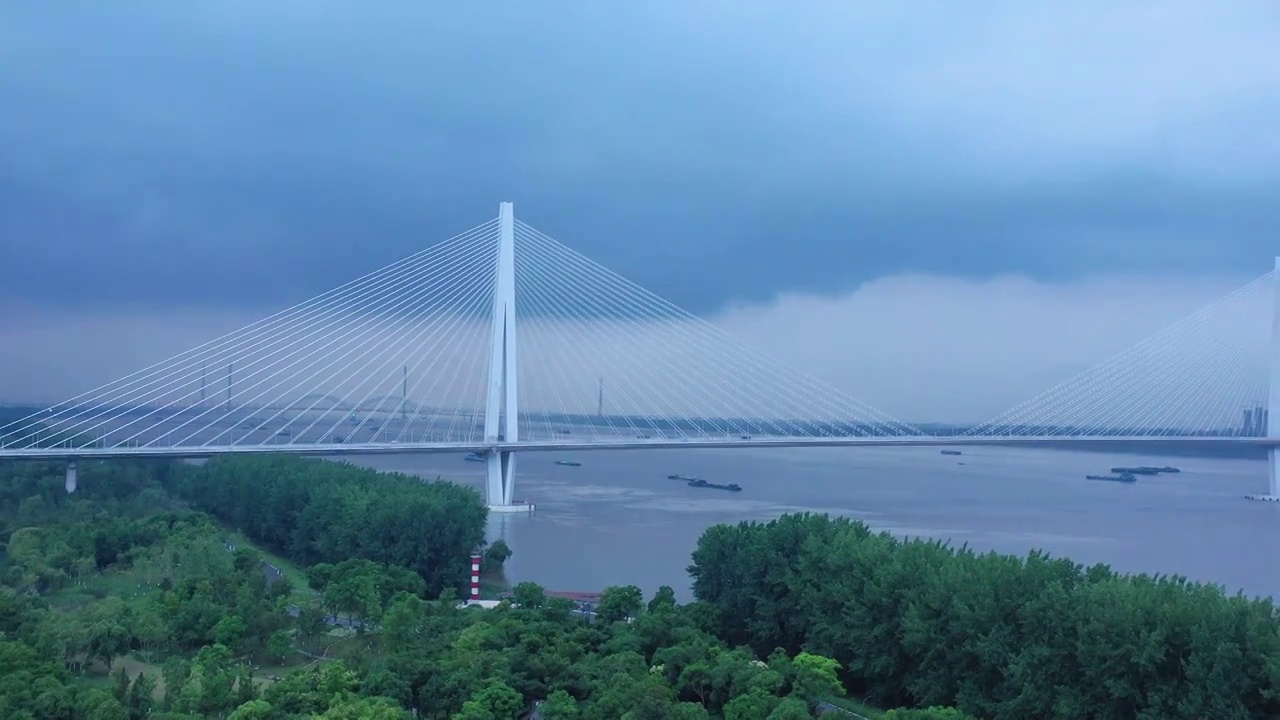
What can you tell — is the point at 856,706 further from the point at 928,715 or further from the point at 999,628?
the point at 928,715

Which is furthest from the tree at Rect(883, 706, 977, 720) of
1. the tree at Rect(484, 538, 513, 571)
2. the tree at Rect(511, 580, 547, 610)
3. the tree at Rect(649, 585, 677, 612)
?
the tree at Rect(484, 538, 513, 571)

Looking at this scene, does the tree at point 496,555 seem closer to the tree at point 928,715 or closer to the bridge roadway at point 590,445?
the bridge roadway at point 590,445

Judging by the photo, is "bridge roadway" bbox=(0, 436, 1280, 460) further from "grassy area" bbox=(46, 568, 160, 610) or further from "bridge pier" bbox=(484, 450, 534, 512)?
"grassy area" bbox=(46, 568, 160, 610)

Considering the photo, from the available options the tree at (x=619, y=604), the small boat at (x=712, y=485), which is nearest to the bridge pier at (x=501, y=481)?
the small boat at (x=712, y=485)

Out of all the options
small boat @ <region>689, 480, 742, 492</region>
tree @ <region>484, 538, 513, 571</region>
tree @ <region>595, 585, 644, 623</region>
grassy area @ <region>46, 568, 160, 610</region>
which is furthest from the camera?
small boat @ <region>689, 480, 742, 492</region>

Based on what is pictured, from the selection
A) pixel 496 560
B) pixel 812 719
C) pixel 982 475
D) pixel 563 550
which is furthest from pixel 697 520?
pixel 982 475

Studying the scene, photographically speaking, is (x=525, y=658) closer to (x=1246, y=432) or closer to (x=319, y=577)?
(x=319, y=577)
